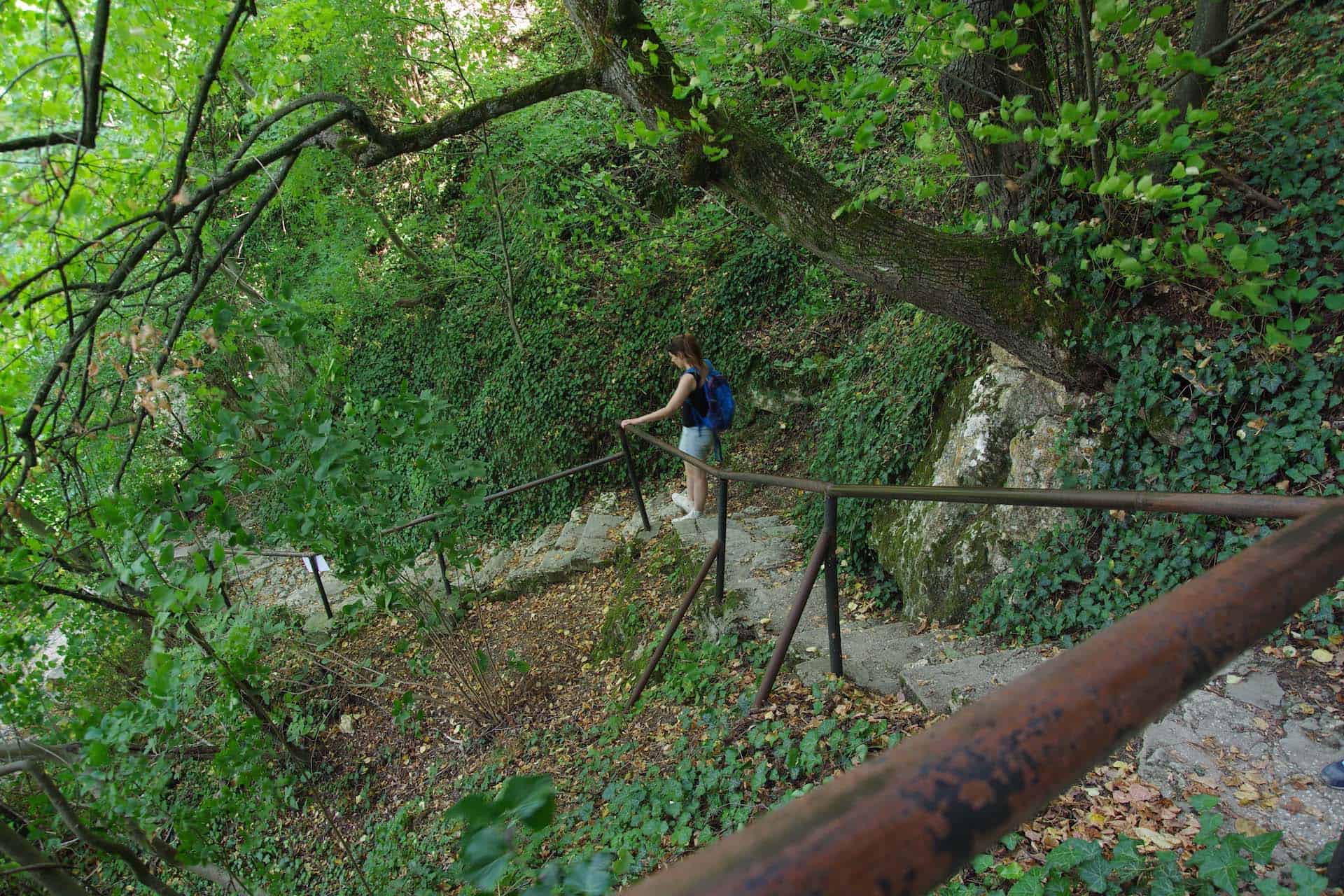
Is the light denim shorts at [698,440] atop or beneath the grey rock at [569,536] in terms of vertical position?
atop

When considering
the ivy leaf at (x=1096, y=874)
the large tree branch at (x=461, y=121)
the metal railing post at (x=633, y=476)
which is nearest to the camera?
the ivy leaf at (x=1096, y=874)

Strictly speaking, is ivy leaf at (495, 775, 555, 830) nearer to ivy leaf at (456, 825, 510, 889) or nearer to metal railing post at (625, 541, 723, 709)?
ivy leaf at (456, 825, 510, 889)

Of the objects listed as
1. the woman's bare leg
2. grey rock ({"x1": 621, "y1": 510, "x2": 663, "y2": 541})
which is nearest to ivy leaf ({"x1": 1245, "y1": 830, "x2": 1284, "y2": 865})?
the woman's bare leg

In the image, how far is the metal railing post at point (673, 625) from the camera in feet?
12.8

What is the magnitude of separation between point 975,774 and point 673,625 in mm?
3620

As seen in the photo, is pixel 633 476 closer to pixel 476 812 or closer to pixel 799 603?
pixel 799 603

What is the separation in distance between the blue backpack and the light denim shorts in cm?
6

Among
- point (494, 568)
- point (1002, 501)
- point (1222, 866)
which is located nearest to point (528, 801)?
point (1002, 501)

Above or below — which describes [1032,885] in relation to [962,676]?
above

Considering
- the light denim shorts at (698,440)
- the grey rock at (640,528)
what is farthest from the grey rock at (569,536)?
the light denim shorts at (698,440)

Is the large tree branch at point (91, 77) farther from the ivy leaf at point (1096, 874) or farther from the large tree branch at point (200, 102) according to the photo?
the ivy leaf at point (1096, 874)

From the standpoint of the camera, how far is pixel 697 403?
5.51 metres

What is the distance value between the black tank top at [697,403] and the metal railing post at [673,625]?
158 cm

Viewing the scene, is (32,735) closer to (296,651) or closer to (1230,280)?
(296,651)
